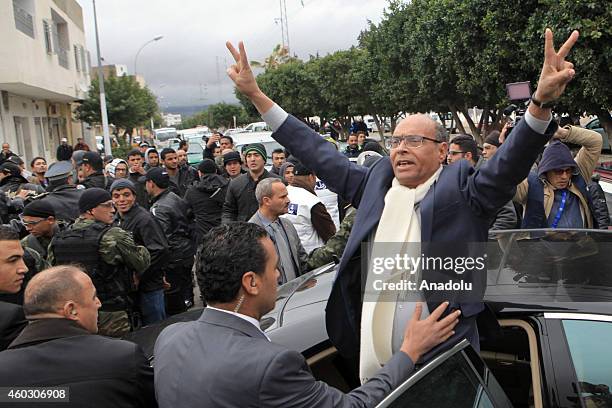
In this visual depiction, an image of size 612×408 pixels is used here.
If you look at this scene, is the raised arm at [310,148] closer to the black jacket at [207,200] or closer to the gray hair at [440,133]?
the gray hair at [440,133]

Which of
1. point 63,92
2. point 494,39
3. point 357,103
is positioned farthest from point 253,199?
point 357,103

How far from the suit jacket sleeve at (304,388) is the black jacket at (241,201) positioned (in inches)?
167

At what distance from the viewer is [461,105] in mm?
20094

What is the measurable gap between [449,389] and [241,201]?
14.4ft

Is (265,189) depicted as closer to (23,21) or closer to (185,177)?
(185,177)

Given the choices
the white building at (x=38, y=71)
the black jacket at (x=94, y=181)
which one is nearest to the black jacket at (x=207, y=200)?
the black jacket at (x=94, y=181)

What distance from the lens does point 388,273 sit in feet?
7.16

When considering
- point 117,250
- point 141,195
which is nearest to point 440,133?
point 117,250

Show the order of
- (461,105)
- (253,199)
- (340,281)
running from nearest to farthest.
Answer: (340,281) → (253,199) → (461,105)

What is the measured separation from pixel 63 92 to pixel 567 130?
2165cm

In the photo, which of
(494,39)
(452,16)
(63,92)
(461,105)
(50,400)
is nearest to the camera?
(50,400)

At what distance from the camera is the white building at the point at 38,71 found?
1606 centimetres

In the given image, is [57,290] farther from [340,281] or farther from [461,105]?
[461,105]

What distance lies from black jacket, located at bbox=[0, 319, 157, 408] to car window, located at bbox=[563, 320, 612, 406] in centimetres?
157
